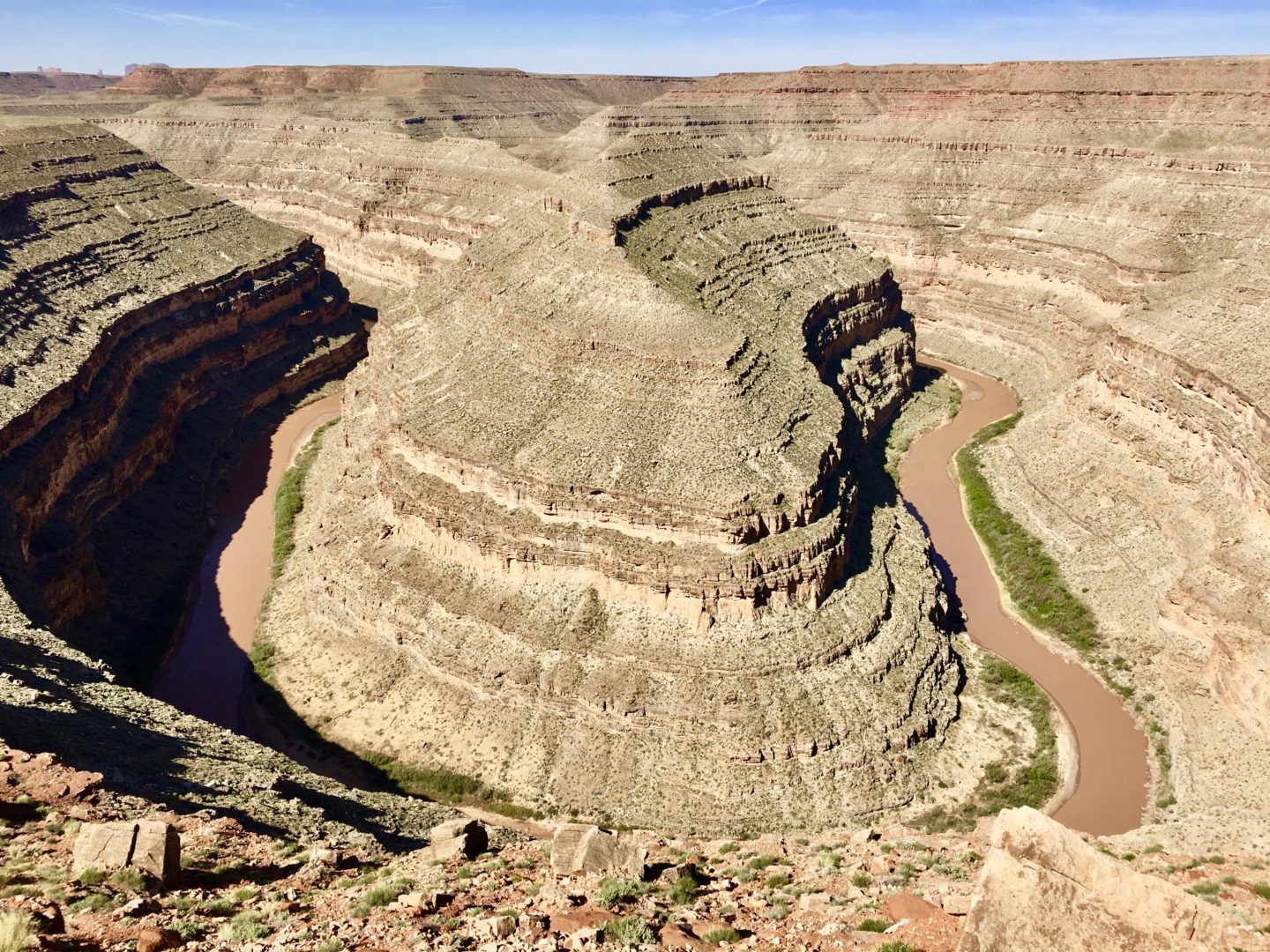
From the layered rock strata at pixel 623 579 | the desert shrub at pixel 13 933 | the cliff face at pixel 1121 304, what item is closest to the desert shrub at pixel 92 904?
the desert shrub at pixel 13 933

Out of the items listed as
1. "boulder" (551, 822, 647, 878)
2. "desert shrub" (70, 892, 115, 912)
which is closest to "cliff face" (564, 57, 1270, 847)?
"boulder" (551, 822, 647, 878)

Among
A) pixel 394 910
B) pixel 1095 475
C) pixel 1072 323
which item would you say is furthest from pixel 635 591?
pixel 1072 323

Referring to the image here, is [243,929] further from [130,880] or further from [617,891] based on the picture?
[617,891]

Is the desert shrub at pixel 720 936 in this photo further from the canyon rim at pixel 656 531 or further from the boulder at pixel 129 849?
the boulder at pixel 129 849

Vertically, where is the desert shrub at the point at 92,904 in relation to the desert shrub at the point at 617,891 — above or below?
above

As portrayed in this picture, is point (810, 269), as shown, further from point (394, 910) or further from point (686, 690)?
point (394, 910)

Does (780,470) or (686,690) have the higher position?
(780,470)

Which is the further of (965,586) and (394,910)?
(965,586)
